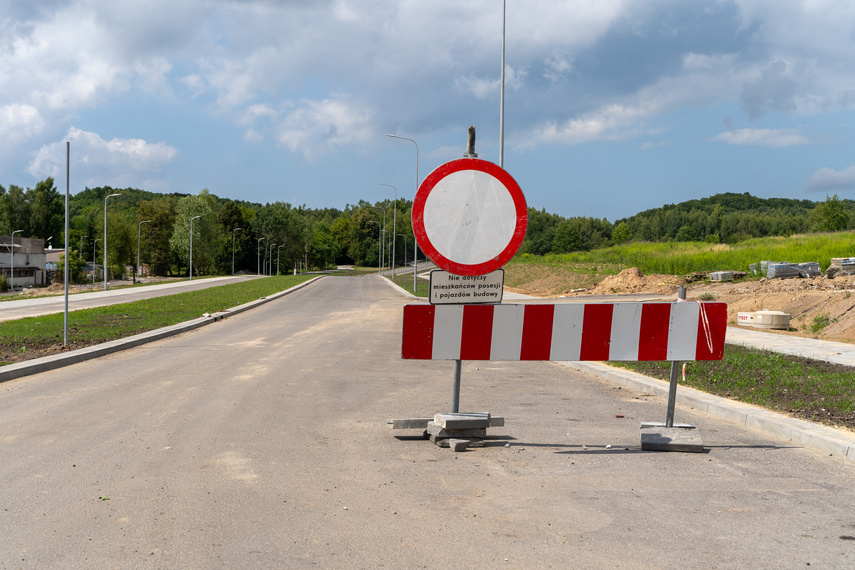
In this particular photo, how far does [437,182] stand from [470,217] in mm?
448

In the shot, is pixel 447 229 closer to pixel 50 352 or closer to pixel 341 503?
pixel 341 503

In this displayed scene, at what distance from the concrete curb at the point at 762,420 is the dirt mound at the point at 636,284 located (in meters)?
26.2

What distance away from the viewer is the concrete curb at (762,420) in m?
6.09

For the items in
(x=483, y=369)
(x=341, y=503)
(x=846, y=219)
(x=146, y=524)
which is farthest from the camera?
(x=846, y=219)

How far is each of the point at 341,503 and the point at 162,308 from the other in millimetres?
22661

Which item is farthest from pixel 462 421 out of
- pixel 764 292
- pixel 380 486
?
pixel 764 292

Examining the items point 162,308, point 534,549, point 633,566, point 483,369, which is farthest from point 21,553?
point 162,308

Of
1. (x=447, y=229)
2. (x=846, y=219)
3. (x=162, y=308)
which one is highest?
(x=846, y=219)

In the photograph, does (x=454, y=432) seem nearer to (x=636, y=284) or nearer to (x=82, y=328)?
(x=82, y=328)

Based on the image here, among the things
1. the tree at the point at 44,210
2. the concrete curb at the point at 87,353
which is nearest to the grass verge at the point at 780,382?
the concrete curb at the point at 87,353

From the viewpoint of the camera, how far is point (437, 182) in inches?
240

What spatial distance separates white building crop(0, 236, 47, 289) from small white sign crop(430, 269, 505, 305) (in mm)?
76150

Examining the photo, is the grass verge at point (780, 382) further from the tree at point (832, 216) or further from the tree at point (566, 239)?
the tree at point (566, 239)

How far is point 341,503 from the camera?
4.50 metres
